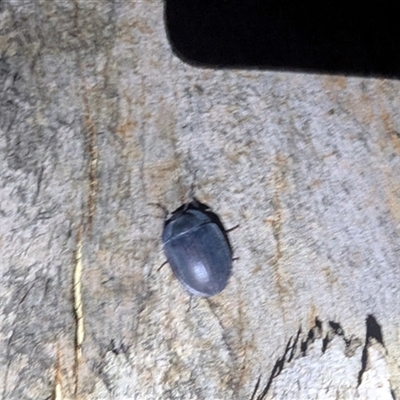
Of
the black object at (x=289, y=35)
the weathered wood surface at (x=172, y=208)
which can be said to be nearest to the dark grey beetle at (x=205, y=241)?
the weathered wood surface at (x=172, y=208)

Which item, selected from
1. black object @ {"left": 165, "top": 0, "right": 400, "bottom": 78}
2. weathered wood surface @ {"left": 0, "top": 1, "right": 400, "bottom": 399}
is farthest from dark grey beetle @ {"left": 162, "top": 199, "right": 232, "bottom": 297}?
Result: black object @ {"left": 165, "top": 0, "right": 400, "bottom": 78}

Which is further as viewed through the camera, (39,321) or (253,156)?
(253,156)

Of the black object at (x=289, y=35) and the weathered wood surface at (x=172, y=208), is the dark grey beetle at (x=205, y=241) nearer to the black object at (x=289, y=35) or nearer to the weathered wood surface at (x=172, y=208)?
the weathered wood surface at (x=172, y=208)

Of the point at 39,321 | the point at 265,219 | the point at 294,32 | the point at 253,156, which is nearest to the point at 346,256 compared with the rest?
the point at 265,219

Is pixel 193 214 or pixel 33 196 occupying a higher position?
pixel 33 196

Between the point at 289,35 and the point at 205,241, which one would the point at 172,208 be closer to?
the point at 205,241

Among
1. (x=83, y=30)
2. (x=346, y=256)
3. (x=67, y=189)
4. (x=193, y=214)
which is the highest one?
(x=83, y=30)

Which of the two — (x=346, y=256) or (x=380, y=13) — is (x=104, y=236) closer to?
(x=346, y=256)

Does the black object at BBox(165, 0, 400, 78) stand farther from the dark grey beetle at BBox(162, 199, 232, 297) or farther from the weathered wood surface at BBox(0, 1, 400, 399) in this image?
the dark grey beetle at BBox(162, 199, 232, 297)
